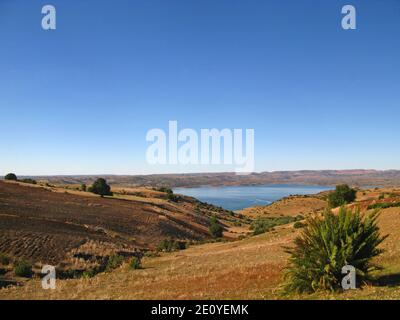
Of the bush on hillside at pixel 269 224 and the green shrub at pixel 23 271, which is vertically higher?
the green shrub at pixel 23 271

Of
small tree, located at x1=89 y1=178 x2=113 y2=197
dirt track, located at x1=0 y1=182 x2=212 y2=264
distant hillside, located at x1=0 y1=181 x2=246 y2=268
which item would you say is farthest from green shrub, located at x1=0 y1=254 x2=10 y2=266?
small tree, located at x1=89 y1=178 x2=113 y2=197

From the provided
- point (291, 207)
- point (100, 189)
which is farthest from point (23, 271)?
point (291, 207)

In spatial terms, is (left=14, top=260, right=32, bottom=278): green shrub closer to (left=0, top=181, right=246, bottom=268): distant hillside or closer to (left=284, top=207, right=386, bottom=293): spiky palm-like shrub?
(left=0, top=181, right=246, bottom=268): distant hillside

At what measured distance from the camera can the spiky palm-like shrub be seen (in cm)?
973

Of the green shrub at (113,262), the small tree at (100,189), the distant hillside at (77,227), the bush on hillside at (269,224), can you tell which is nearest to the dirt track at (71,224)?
the distant hillside at (77,227)

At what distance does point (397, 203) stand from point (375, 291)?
2126 centimetres

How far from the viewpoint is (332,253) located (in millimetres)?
9805

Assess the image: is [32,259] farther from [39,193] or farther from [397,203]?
[39,193]

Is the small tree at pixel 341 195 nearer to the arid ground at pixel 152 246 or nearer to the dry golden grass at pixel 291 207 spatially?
the arid ground at pixel 152 246

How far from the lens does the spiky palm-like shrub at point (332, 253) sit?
9.73 meters

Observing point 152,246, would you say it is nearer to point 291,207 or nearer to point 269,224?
point 269,224
